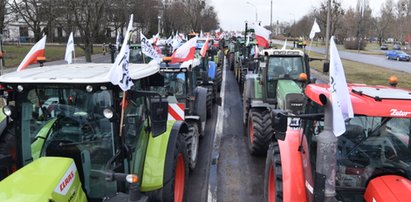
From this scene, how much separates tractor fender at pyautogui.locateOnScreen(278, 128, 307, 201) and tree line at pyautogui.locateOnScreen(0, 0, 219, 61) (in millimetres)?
17867

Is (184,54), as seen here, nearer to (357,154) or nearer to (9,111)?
(9,111)

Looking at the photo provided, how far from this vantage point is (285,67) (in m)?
9.12

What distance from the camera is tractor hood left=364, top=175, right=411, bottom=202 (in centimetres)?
313

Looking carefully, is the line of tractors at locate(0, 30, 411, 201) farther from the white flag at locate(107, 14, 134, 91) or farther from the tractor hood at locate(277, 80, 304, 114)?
the tractor hood at locate(277, 80, 304, 114)

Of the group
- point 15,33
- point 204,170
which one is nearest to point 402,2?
→ point 15,33

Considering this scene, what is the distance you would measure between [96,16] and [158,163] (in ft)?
63.4

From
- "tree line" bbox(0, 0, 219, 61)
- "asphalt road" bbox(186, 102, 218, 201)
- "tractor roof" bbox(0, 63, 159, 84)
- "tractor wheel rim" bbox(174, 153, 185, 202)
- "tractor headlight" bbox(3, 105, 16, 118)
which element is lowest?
"asphalt road" bbox(186, 102, 218, 201)

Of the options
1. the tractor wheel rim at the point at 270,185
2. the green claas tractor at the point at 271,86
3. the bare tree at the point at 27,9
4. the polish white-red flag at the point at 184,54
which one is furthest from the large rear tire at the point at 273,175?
the bare tree at the point at 27,9

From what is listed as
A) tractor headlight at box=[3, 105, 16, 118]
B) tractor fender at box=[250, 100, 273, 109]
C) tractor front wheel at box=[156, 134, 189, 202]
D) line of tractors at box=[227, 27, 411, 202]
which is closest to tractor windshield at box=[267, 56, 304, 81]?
tractor fender at box=[250, 100, 273, 109]

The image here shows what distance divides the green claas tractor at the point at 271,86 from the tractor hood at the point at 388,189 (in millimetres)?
4373

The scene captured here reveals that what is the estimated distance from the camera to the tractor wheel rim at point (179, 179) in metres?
5.54

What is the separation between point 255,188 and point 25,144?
13.1 feet

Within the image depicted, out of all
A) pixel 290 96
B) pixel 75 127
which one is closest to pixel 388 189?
pixel 75 127

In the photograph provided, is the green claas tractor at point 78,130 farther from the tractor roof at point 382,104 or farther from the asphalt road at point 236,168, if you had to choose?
the asphalt road at point 236,168
